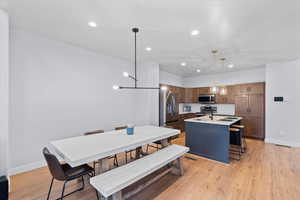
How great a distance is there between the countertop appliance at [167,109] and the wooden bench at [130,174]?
2190mm

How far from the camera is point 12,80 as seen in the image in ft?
8.00

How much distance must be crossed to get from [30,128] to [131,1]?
2.92 metres

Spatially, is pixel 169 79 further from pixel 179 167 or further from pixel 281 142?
pixel 281 142

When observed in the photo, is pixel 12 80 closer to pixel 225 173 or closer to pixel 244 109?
pixel 225 173

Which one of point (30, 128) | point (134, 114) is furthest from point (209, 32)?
point (30, 128)

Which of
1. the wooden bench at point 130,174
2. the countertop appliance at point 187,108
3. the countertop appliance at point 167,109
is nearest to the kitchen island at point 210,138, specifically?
the wooden bench at point 130,174

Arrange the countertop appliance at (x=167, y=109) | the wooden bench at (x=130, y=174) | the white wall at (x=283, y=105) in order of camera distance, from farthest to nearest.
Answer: the countertop appliance at (x=167, y=109) → the white wall at (x=283, y=105) → the wooden bench at (x=130, y=174)

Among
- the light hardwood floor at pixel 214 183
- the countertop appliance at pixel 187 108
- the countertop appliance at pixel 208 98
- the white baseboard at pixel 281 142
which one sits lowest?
the light hardwood floor at pixel 214 183

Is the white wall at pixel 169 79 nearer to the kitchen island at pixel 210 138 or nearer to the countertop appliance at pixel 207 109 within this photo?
the countertop appliance at pixel 207 109

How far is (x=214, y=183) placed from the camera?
231 centimetres

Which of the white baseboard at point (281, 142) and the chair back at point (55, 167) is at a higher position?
A: the chair back at point (55, 167)

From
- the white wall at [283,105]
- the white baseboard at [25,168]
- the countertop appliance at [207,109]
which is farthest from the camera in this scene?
the countertop appliance at [207,109]

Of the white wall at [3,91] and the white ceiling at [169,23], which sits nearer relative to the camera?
the white ceiling at [169,23]

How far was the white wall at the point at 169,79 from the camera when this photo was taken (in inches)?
228
